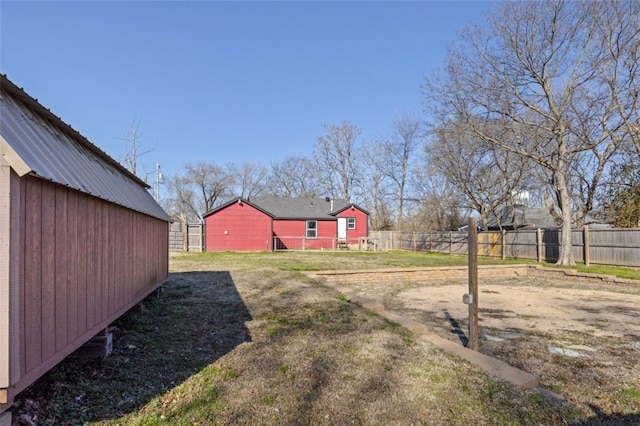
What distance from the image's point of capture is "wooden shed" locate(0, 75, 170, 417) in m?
2.04

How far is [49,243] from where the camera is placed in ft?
8.18

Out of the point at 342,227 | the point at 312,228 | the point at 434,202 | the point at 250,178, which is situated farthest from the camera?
the point at 250,178

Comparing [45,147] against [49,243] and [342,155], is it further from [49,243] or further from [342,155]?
[342,155]

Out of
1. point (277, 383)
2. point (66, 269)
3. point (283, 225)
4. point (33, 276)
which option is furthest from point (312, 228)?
point (33, 276)

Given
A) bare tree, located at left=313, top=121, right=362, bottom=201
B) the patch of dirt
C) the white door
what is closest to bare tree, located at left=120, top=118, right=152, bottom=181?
the white door

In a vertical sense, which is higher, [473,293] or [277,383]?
[473,293]

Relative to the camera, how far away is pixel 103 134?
813 inches

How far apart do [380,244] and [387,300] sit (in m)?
17.6

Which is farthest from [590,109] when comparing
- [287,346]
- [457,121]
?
[287,346]

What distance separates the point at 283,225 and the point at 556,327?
65.6ft

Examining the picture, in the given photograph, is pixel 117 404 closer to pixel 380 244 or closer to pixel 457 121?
pixel 457 121

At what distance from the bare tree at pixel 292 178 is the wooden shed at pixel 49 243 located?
37.6 m

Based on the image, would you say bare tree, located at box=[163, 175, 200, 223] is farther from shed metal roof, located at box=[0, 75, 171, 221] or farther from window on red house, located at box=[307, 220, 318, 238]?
shed metal roof, located at box=[0, 75, 171, 221]

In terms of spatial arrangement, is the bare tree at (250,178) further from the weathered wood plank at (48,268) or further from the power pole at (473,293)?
the weathered wood plank at (48,268)
